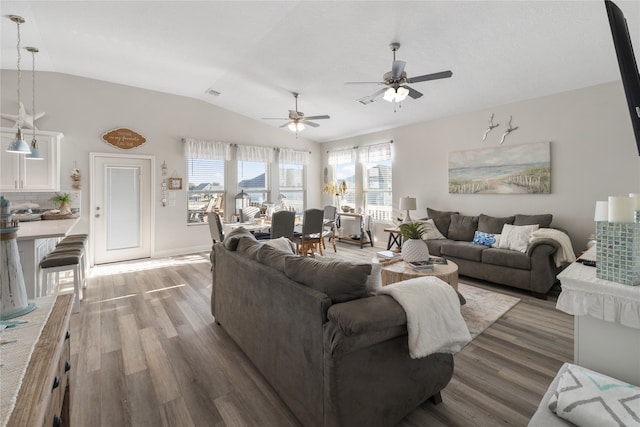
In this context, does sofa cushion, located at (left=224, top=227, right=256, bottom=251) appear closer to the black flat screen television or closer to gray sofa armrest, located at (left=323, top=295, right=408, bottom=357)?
gray sofa armrest, located at (left=323, top=295, right=408, bottom=357)

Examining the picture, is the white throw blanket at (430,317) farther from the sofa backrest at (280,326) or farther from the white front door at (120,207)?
the white front door at (120,207)

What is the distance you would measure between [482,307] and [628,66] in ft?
9.39

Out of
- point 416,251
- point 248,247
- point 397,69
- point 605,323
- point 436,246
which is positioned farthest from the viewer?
point 436,246

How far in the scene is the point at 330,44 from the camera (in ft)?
12.0

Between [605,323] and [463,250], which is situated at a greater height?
[605,323]

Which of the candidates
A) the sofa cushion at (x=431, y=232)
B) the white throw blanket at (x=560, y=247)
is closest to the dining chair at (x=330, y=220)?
the sofa cushion at (x=431, y=232)

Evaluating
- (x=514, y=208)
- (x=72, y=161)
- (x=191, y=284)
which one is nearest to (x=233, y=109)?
(x=72, y=161)

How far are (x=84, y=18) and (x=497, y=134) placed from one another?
5.81 m

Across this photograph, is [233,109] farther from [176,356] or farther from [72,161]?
[176,356]

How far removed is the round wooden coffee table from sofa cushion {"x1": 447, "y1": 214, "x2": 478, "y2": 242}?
71.0 inches

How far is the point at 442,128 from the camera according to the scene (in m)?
5.54

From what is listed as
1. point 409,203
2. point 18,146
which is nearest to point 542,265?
point 409,203

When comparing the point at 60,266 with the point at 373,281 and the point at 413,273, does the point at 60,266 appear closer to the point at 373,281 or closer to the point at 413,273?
the point at 373,281

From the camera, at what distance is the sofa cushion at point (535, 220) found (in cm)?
411
